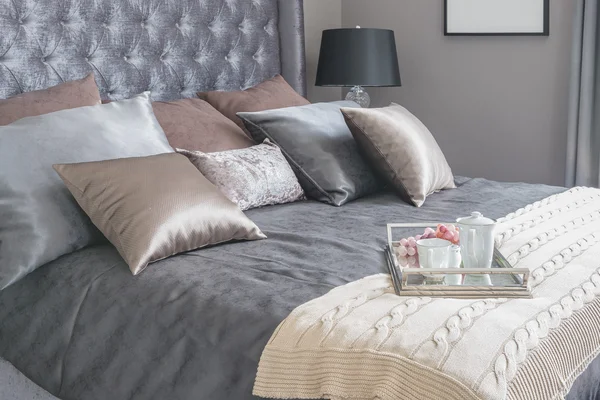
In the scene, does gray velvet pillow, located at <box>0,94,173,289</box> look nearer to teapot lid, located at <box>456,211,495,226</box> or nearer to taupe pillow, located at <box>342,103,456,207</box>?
taupe pillow, located at <box>342,103,456,207</box>

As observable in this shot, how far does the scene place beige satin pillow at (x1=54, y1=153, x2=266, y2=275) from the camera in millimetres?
1975

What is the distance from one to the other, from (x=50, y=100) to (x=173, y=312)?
1066 millimetres

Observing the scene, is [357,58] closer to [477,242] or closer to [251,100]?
[251,100]

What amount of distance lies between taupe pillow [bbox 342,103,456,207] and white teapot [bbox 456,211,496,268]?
0.86 metres

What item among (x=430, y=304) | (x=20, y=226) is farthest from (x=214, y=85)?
(x=430, y=304)

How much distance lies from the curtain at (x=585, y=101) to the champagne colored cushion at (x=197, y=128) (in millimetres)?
1629

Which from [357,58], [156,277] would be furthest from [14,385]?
[357,58]

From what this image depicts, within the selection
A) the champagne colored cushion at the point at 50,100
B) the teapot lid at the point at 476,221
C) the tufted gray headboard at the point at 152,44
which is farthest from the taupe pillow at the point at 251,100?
the teapot lid at the point at 476,221

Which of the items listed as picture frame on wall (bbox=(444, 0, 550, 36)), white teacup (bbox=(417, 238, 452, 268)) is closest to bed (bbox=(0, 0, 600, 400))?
white teacup (bbox=(417, 238, 452, 268))

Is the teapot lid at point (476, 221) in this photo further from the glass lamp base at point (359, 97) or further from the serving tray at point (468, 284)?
the glass lamp base at point (359, 97)

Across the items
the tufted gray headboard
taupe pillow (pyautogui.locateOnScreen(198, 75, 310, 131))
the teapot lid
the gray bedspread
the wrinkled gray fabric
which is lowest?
the wrinkled gray fabric

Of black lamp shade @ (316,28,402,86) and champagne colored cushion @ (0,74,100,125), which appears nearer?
champagne colored cushion @ (0,74,100,125)

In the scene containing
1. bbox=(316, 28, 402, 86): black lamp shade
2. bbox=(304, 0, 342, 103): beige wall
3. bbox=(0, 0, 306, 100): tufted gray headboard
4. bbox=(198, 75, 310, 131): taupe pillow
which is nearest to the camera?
bbox=(0, 0, 306, 100): tufted gray headboard

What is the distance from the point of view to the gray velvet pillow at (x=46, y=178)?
6.71 feet
